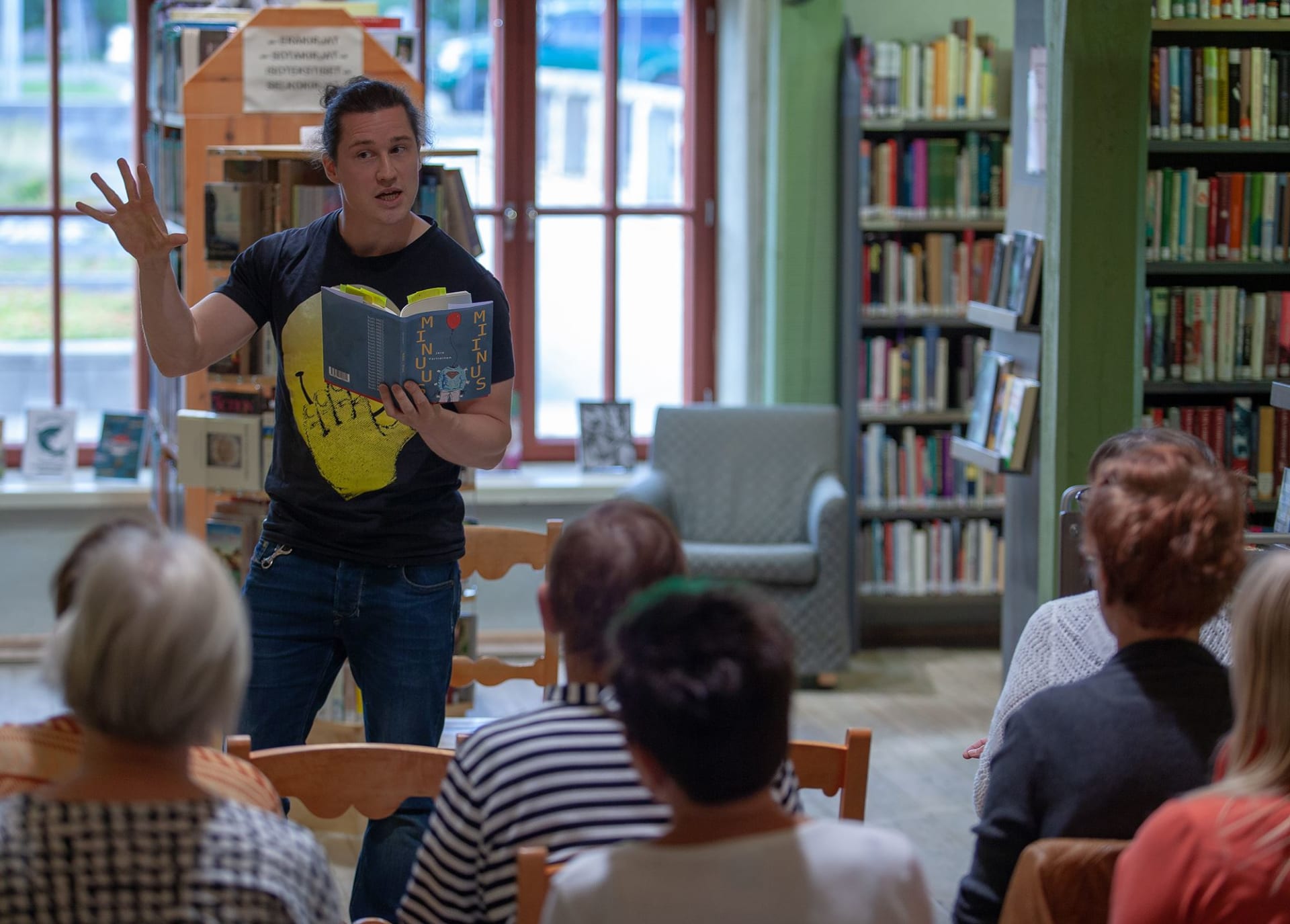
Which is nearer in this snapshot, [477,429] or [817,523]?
[477,429]

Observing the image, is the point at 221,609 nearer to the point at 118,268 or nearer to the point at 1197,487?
the point at 1197,487

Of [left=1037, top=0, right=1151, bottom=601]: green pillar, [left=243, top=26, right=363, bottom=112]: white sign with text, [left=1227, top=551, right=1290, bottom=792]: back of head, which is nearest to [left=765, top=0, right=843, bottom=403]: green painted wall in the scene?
[left=1037, top=0, right=1151, bottom=601]: green pillar

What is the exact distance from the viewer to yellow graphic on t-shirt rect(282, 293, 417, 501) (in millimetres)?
2174

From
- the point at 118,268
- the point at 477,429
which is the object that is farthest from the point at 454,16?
the point at 477,429

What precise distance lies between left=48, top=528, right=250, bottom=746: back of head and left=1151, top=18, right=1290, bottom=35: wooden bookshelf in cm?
361

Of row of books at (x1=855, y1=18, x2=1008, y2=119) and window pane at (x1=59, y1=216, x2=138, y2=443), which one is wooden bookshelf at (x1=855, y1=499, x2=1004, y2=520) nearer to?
row of books at (x1=855, y1=18, x2=1008, y2=119)

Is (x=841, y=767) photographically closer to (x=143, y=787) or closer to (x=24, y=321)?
(x=143, y=787)

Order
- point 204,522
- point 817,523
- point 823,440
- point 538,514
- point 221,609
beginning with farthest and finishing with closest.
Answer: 1. point 538,514
2. point 823,440
3. point 817,523
4. point 204,522
5. point 221,609

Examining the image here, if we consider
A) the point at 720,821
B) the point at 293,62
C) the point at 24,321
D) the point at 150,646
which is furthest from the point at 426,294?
the point at 24,321

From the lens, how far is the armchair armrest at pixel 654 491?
4957 mm

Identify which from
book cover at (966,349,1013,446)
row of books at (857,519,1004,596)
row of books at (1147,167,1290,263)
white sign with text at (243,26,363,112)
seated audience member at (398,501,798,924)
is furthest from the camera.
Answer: row of books at (857,519,1004,596)

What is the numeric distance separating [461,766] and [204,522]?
8.93 feet

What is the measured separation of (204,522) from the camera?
392cm

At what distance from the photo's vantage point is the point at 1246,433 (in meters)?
4.44
